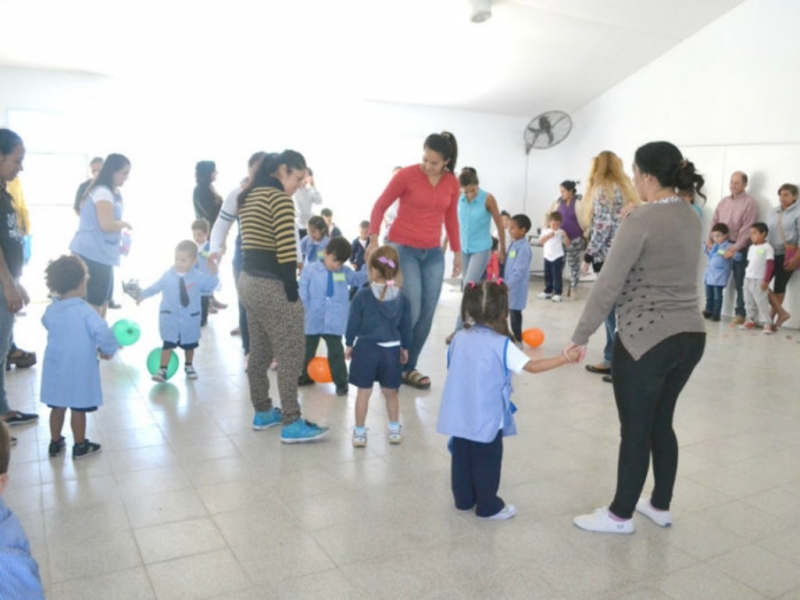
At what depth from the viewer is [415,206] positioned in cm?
448

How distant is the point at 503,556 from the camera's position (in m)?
2.54

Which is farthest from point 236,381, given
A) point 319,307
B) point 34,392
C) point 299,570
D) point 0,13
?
point 0,13

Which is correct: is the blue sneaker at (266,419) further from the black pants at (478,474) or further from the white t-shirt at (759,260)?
the white t-shirt at (759,260)

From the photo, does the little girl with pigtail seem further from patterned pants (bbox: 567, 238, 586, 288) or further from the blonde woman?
patterned pants (bbox: 567, 238, 586, 288)

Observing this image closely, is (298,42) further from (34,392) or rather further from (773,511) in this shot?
(773,511)

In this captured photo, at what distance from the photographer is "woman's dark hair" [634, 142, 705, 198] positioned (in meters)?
2.50

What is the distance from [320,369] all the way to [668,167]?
111 inches

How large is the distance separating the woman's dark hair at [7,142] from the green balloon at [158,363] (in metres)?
1.75

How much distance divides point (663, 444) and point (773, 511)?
74 cm

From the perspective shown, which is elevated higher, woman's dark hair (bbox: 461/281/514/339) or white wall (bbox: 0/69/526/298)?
white wall (bbox: 0/69/526/298)

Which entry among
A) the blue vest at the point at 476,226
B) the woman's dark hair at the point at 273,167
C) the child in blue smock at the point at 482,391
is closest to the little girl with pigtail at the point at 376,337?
the woman's dark hair at the point at 273,167

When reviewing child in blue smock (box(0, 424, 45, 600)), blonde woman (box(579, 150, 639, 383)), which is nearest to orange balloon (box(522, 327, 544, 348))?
blonde woman (box(579, 150, 639, 383))

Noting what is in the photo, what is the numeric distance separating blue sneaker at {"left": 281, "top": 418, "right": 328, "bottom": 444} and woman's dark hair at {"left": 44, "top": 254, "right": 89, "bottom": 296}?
4.07 feet

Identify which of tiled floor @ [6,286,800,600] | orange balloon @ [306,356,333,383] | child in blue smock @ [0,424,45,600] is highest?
child in blue smock @ [0,424,45,600]
